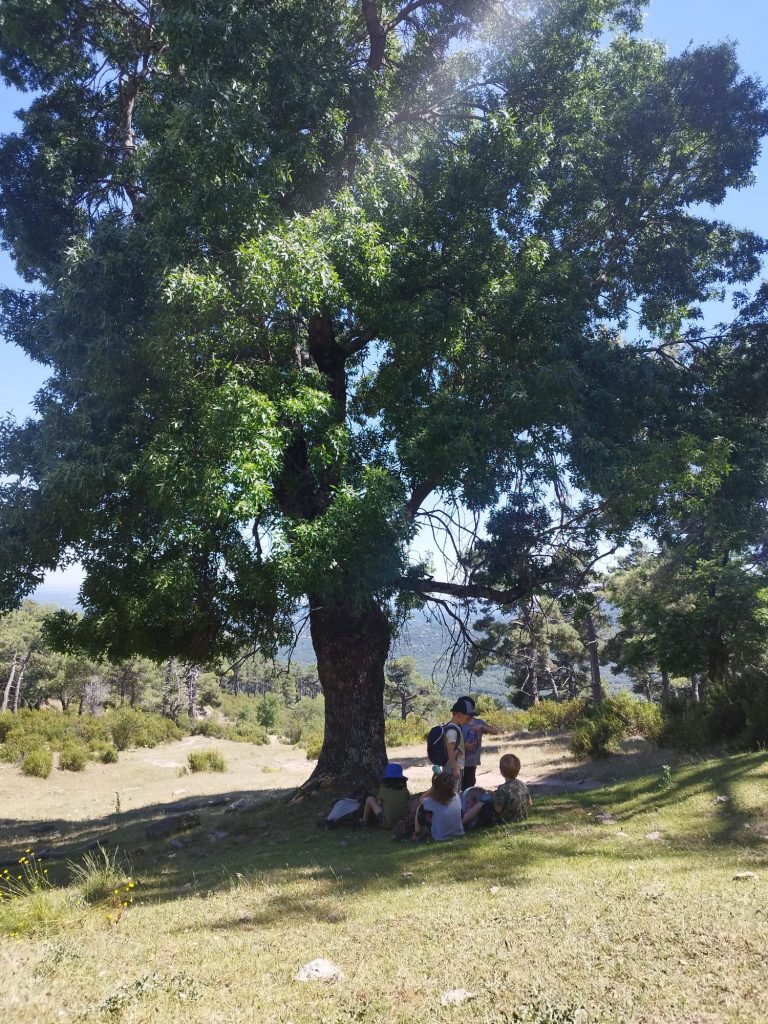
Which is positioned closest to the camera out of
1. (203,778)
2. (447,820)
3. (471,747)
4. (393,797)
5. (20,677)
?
(447,820)

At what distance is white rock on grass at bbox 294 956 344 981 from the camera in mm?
3664

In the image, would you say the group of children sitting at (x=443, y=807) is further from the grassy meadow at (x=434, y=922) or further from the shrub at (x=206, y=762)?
the shrub at (x=206, y=762)

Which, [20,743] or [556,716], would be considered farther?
[556,716]

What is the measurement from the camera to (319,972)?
12.2ft

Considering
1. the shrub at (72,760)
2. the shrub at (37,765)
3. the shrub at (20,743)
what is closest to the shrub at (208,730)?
the shrub at (20,743)

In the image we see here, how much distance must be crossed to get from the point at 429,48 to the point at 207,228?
6.38m

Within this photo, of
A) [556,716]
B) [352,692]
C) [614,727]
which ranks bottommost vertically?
[556,716]

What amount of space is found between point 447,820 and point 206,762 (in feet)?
49.9

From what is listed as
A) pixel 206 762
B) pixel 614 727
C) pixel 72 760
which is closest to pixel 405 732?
pixel 206 762

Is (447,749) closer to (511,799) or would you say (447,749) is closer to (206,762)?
(511,799)

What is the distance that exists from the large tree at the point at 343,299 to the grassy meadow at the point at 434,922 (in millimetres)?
3179

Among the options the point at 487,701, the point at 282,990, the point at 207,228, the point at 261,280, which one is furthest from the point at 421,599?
the point at 487,701

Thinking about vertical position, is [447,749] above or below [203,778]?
above

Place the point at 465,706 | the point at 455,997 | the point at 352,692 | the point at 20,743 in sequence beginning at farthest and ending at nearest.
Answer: the point at 20,743 → the point at 352,692 → the point at 465,706 → the point at 455,997
